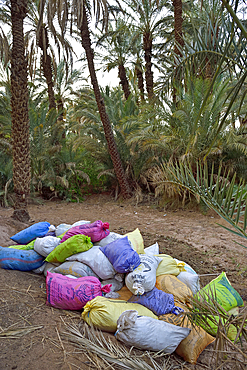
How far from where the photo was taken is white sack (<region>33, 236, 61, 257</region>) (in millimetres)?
3369

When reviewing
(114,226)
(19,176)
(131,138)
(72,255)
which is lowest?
(114,226)

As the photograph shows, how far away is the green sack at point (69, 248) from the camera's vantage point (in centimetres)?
314

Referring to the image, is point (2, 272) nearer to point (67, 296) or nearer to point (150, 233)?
point (67, 296)

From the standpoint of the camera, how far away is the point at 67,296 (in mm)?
2674

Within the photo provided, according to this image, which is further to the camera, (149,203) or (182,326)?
(149,203)

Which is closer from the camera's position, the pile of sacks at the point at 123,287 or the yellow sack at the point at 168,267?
the pile of sacks at the point at 123,287

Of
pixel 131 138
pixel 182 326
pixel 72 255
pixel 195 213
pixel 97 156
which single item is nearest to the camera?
pixel 182 326

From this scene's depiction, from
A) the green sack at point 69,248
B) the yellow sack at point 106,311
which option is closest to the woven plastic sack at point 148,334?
the yellow sack at point 106,311

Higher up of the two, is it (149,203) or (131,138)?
(131,138)

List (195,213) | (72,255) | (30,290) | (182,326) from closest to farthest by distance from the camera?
1. (182,326)
2. (30,290)
3. (72,255)
4. (195,213)

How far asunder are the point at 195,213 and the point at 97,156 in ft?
15.1

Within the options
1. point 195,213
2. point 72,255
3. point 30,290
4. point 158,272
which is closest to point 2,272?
point 30,290

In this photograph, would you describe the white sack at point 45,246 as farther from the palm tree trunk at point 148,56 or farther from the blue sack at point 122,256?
the palm tree trunk at point 148,56

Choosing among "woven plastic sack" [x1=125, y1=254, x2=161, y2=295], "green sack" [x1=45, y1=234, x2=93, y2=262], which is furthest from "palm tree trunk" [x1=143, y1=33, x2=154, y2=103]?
"woven plastic sack" [x1=125, y1=254, x2=161, y2=295]
